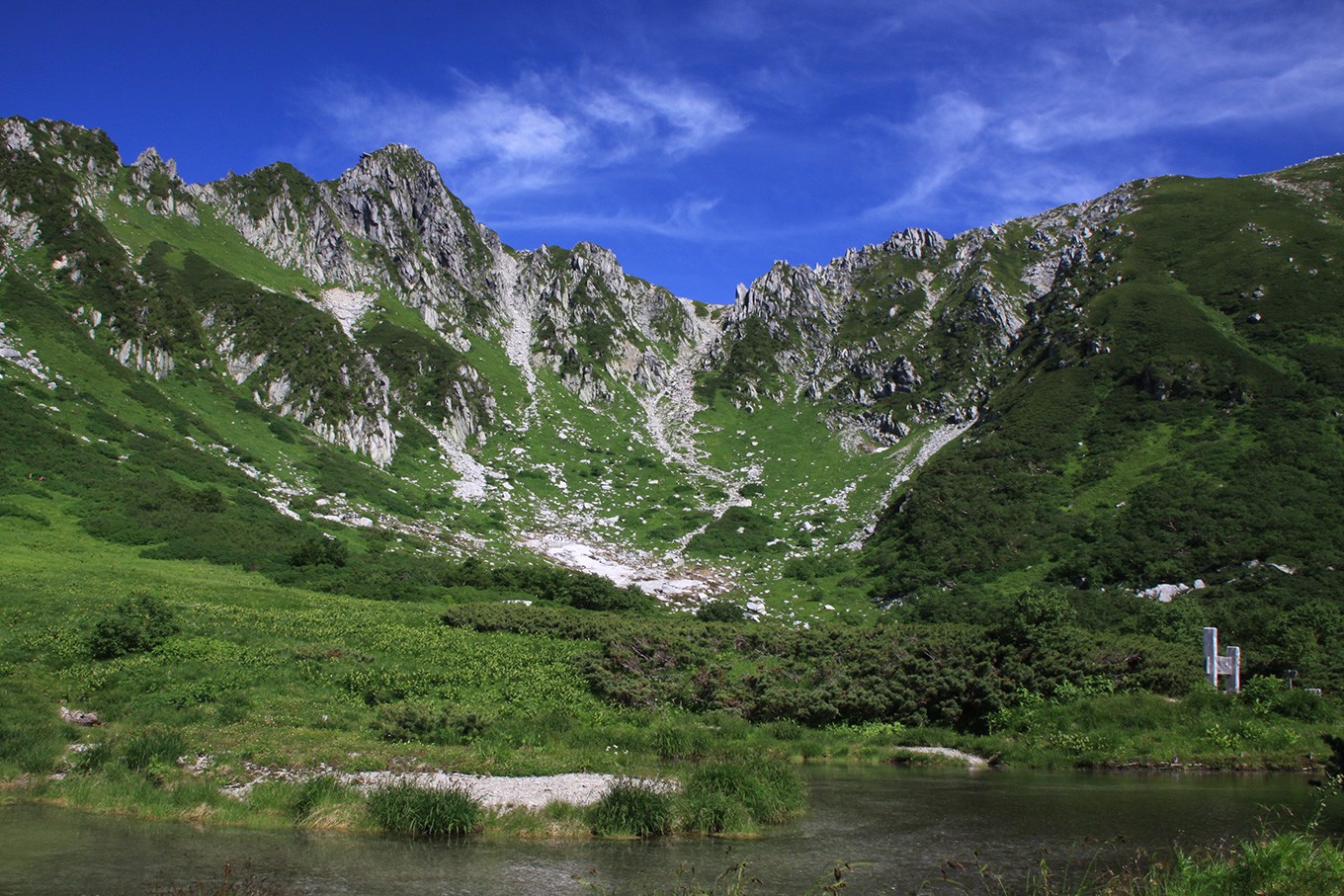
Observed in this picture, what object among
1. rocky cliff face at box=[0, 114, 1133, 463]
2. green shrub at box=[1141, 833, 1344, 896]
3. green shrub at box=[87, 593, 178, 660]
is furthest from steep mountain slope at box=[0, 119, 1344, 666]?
green shrub at box=[1141, 833, 1344, 896]

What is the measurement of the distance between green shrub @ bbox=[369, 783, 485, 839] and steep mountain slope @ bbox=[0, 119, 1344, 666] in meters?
35.0

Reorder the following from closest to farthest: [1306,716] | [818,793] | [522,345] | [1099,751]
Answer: [818,793]
[1099,751]
[1306,716]
[522,345]

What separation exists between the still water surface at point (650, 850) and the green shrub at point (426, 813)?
48 cm

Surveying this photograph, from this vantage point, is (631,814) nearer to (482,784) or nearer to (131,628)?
(482,784)

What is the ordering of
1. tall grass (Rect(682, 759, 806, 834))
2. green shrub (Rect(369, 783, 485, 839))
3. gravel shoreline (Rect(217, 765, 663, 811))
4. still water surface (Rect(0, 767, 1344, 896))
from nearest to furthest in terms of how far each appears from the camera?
1. still water surface (Rect(0, 767, 1344, 896))
2. green shrub (Rect(369, 783, 485, 839))
3. tall grass (Rect(682, 759, 806, 834))
4. gravel shoreline (Rect(217, 765, 663, 811))

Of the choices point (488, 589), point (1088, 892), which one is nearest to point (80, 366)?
point (488, 589)

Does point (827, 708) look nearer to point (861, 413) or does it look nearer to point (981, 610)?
point (981, 610)

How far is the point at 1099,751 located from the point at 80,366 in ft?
254

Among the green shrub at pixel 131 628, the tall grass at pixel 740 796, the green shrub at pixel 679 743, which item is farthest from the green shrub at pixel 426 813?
the green shrub at pixel 131 628

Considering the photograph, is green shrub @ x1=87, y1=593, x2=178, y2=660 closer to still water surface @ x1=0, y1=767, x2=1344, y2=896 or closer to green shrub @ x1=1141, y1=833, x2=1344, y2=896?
still water surface @ x1=0, y1=767, x2=1344, y2=896

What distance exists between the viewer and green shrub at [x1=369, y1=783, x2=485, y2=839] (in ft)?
50.6

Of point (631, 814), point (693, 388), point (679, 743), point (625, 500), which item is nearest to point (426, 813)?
point (631, 814)

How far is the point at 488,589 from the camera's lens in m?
48.9

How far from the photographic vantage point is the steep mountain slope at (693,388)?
2447 inches
